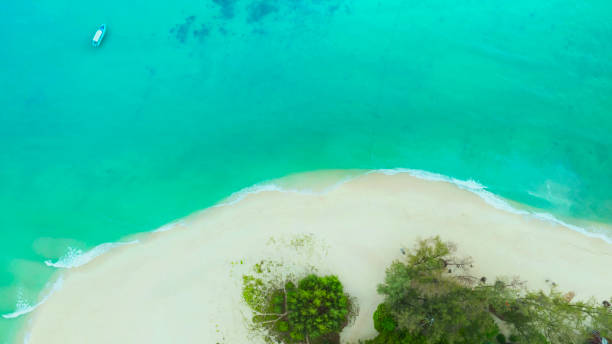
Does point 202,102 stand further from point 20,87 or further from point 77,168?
point 20,87

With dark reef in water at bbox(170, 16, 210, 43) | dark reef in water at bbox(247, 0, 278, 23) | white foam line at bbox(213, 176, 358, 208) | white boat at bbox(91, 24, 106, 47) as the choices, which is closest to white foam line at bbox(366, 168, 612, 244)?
white foam line at bbox(213, 176, 358, 208)

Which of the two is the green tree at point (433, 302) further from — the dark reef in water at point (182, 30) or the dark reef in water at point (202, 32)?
the dark reef in water at point (182, 30)

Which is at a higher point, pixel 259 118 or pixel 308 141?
pixel 259 118

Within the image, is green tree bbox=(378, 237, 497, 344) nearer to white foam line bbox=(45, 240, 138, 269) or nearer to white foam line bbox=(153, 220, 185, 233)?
white foam line bbox=(153, 220, 185, 233)

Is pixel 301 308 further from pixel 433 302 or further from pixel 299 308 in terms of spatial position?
pixel 433 302

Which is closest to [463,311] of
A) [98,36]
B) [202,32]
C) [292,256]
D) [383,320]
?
[383,320]

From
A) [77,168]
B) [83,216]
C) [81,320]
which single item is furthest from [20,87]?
[81,320]
